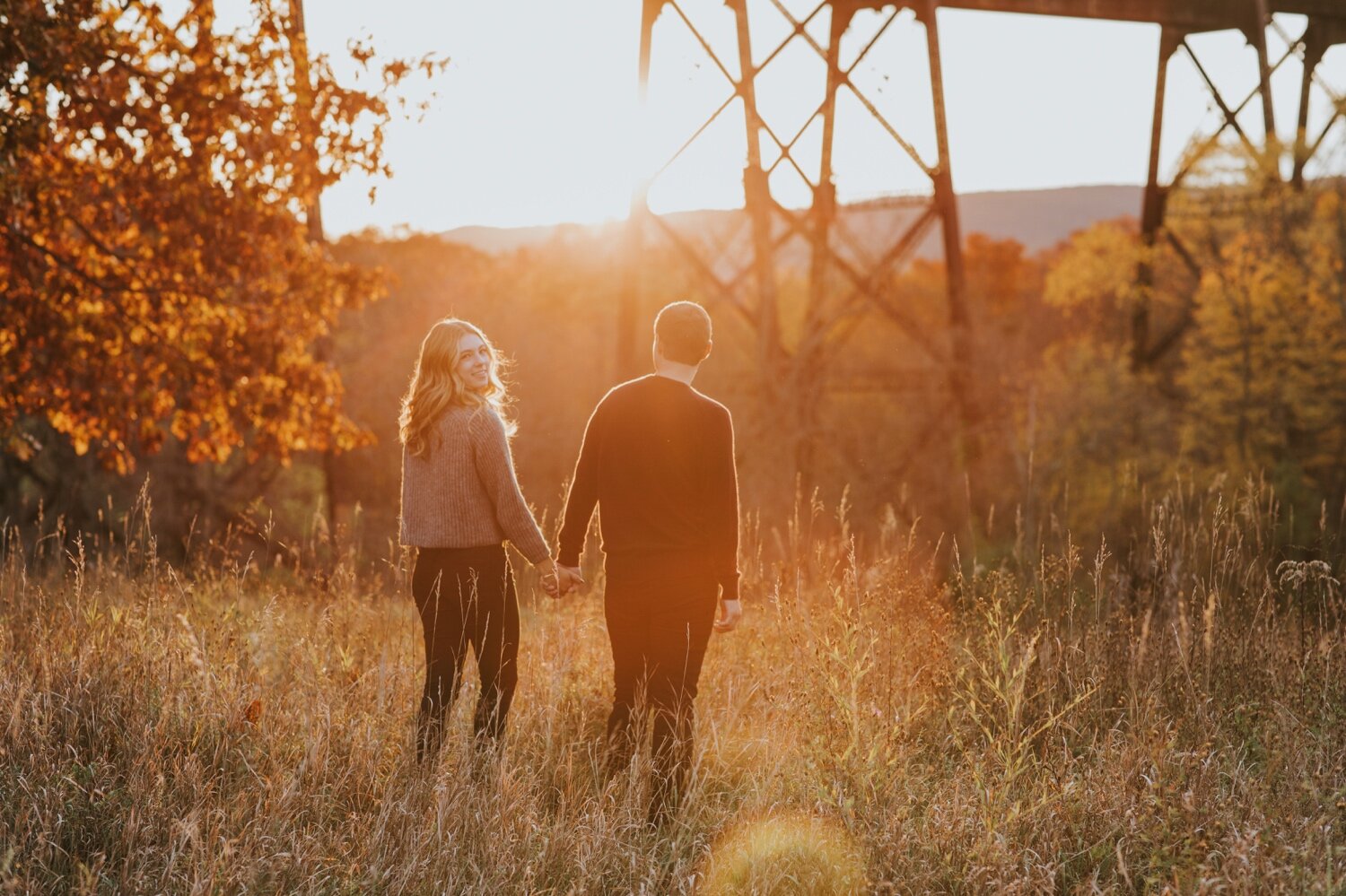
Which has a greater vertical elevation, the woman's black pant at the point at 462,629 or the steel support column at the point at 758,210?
the steel support column at the point at 758,210

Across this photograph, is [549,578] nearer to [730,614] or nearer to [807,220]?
[730,614]

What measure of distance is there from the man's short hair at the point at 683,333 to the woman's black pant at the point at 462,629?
0.96 m

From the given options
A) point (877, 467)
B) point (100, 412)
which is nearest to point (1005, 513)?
point (877, 467)

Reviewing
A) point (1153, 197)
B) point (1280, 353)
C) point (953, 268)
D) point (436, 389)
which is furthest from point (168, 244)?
point (1280, 353)

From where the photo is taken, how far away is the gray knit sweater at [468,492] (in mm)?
4039

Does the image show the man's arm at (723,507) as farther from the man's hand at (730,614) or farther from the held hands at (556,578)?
the held hands at (556,578)

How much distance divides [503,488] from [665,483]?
0.58 m

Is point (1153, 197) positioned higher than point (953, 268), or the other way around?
point (1153, 197)

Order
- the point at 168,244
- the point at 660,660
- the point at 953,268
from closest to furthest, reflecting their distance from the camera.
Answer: the point at 660,660, the point at 168,244, the point at 953,268

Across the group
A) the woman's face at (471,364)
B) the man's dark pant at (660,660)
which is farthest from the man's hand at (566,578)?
the woman's face at (471,364)

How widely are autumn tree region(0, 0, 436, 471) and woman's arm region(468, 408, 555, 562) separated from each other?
352cm

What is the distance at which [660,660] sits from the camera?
3.87m

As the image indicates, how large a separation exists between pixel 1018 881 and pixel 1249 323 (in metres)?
18.8

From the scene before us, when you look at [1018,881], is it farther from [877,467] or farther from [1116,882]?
[877,467]
